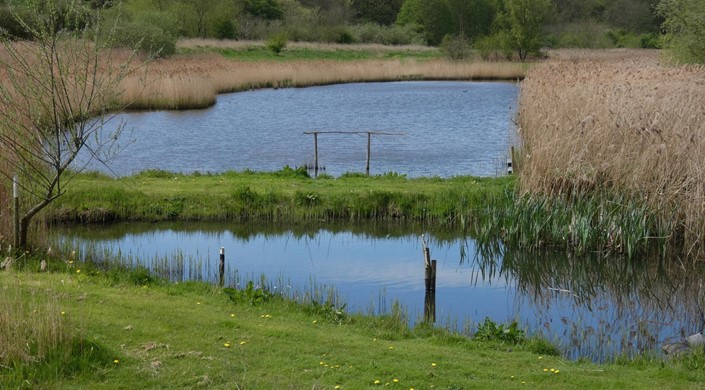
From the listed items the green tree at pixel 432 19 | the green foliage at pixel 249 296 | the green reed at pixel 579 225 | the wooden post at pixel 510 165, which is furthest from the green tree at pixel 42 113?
the green tree at pixel 432 19

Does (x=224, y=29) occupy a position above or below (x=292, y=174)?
above

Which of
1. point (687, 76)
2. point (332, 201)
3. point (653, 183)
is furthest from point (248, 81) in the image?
point (653, 183)

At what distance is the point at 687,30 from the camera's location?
31.6 m

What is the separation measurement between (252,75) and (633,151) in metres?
36.1

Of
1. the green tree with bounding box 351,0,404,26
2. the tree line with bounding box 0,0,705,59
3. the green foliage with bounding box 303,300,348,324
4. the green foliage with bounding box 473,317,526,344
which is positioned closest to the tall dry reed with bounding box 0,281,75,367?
the green foliage with bounding box 303,300,348,324

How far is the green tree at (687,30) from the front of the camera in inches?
1222

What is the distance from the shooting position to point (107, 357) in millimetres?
8617

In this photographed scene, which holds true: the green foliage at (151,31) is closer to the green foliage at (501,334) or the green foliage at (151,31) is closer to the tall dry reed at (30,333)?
the green foliage at (501,334)

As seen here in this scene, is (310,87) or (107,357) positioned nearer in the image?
(107,357)

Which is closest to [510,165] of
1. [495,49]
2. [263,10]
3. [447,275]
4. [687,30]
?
[447,275]

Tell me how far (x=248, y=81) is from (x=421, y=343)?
41.0 meters

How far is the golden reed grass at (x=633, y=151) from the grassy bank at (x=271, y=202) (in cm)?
131

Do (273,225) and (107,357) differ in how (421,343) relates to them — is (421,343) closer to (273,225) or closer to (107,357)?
(107,357)

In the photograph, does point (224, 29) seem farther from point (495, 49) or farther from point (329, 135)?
point (329, 135)
